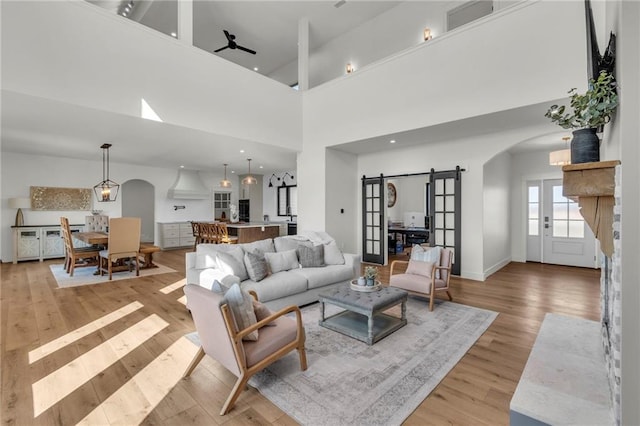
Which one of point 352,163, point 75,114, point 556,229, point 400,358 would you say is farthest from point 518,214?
point 75,114

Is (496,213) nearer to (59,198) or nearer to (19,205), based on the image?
(59,198)

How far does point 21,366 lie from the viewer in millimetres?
2586

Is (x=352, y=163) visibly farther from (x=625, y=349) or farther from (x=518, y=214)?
(x=625, y=349)

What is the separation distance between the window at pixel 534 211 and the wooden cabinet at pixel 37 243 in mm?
12015

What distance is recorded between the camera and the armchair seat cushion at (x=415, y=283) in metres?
3.95

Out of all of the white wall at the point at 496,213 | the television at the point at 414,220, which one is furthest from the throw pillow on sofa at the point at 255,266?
the television at the point at 414,220

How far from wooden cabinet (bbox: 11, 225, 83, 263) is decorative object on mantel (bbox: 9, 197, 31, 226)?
0.24 metres

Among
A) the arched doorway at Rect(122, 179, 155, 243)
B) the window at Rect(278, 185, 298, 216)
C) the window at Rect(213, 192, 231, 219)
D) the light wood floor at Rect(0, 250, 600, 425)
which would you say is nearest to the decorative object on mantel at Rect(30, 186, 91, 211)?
the arched doorway at Rect(122, 179, 155, 243)

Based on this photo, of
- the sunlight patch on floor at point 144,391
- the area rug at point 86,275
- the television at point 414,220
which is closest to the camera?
the sunlight patch on floor at point 144,391

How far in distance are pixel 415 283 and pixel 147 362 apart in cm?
319

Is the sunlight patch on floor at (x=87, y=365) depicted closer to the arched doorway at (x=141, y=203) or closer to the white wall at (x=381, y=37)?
the white wall at (x=381, y=37)

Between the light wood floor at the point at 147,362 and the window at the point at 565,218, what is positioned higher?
the window at the point at 565,218

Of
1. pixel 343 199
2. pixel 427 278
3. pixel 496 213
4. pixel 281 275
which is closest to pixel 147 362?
pixel 281 275

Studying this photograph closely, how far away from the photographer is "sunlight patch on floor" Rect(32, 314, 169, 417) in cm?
219
